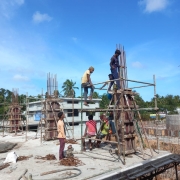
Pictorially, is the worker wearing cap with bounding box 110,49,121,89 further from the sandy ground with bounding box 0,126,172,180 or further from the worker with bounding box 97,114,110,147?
the sandy ground with bounding box 0,126,172,180

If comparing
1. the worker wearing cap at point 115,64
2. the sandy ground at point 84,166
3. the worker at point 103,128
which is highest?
the worker wearing cap at point 115,64

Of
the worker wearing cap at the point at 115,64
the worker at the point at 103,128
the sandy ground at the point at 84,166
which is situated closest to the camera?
the sandy ground at the point at 84,166

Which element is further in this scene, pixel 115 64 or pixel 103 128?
pixel 103 128

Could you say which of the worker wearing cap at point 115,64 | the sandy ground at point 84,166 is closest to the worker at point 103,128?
the sandy ground at point 84,166

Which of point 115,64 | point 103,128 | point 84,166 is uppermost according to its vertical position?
point 115,64

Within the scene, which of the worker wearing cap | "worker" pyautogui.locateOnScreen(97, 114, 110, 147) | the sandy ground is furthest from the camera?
"worker" pyautogui.locateOnScreen(97, 114, 110, 147)

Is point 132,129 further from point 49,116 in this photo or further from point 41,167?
point 49,116

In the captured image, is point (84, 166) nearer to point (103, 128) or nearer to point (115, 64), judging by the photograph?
point (103, 128)

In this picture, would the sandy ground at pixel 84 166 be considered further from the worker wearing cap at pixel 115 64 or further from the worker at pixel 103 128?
the worker wearing cap at pixel 115 64

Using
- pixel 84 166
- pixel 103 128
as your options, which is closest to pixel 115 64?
pixel 103 128

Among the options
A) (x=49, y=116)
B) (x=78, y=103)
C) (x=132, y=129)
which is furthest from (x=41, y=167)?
(x=78, y=103)

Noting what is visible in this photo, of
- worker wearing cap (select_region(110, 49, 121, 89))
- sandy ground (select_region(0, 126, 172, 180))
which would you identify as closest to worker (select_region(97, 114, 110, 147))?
sandy ground (select_region(0, 126, 172, 180))

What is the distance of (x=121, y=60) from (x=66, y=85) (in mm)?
35353

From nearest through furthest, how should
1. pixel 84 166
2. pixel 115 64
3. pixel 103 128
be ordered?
pixel 84 166
pixel 115 64
pixel 103 128
